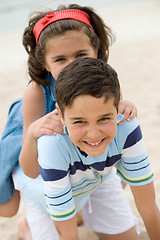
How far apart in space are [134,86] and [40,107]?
300 cm

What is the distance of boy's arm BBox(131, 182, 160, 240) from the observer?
6.77ft

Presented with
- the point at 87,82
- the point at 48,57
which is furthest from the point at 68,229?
the point at 48,57

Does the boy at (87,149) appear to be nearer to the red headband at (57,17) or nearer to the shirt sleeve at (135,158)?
the shirt sleeve at (135,158)

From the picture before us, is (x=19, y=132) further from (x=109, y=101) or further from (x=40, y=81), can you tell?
(x=109, y=101)

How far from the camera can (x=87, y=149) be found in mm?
1827

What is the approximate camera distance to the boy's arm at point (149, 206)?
206cm

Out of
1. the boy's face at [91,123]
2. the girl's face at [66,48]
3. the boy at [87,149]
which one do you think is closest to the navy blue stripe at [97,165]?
the boy at [87,149]

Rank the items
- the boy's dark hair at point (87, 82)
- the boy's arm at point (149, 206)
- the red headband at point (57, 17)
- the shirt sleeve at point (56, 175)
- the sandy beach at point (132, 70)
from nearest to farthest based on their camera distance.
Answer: the boy's dark hair at point (87, 82), the shirt sleeve at point (56, 175), the boy's arm at point (149, 206), the red headband at point (57, 17), the sandy beach at point (132, 70)

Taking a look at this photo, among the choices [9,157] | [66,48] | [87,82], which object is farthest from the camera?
[9,157]

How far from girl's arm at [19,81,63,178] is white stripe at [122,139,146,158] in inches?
13.9

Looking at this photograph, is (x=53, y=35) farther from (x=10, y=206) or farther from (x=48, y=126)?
(x=10, y=206)

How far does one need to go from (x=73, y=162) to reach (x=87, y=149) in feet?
0.63

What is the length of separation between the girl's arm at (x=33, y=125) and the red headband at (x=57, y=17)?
33cm

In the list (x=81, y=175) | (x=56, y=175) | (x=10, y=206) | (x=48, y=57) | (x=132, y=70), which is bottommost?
(x=132, y=70)
